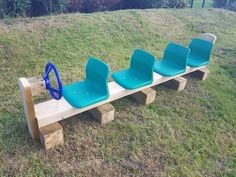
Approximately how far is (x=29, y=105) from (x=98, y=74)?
85 cm

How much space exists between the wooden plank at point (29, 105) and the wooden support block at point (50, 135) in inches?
3.0

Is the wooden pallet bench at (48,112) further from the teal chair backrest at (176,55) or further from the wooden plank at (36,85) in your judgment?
the teal chair backrest at (176,55)

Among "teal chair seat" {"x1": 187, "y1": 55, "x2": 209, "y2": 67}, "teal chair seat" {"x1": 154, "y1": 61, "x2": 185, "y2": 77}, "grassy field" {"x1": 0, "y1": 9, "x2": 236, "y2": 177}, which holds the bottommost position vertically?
"grassy field" {"x1": 0, "y1": 9, "x2": 236, "y2": 177}

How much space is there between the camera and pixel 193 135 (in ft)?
9.80

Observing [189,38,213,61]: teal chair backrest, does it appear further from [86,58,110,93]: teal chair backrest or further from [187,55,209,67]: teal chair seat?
[86,58,110,93]: teal chair backrest

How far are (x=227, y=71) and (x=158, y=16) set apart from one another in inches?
112

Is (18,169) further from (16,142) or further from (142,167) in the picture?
(142,167)

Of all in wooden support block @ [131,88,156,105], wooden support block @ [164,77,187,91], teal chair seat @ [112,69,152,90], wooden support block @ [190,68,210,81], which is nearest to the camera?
teal chair seat @ [112,69,152,90]

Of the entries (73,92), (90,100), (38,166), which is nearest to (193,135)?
(90,100)

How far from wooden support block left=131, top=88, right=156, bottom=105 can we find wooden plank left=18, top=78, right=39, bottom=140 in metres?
1.47

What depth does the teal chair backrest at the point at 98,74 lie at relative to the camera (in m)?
2.69

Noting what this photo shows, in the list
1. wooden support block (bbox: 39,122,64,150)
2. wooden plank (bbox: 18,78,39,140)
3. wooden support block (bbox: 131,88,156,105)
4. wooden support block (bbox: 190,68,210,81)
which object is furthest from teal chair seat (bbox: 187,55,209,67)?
wooden plank (bbox: 18,78,39,140)

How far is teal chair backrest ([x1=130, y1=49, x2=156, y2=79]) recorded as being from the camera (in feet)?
10.3

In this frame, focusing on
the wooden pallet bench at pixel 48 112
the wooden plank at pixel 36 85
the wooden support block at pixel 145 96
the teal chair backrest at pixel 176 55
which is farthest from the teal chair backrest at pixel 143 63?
the wooden plank at pixel 36 85
